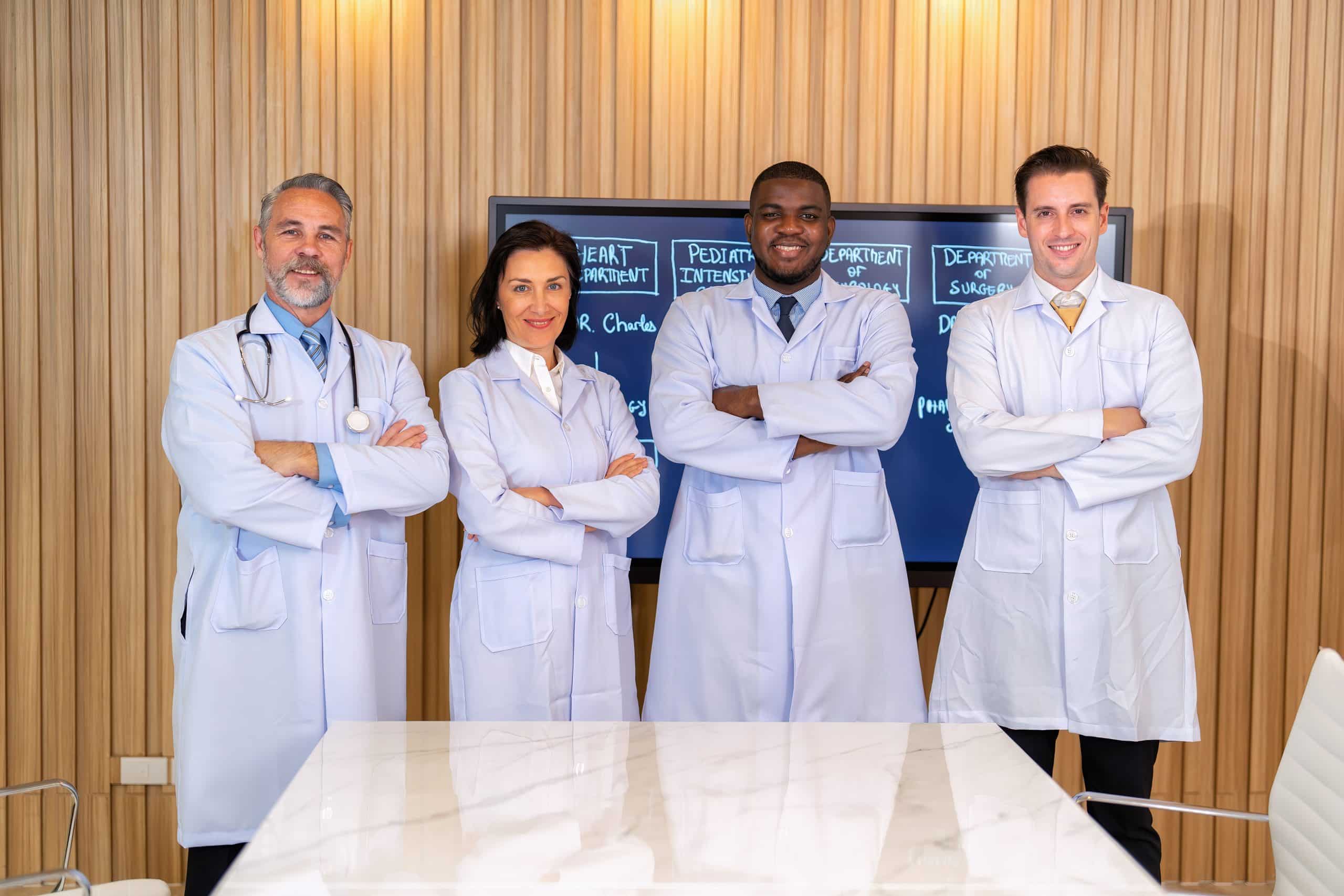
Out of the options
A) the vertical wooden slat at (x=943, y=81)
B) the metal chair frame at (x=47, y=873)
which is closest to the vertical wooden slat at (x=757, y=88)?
the vertical wooden slat at (x=943, y=81)

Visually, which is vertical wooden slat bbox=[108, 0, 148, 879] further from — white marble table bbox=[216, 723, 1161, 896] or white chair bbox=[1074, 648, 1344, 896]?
white chair bbox=[1074, 648, 1344, 896]

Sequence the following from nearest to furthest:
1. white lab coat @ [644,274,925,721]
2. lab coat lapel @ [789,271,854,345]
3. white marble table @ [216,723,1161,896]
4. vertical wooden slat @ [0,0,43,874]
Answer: white marble table @ [216,723,1161,896]
white lab coat @ [644,274,925,721]
lab coat lapel @ [789,271,854,345]
vertical wooden slat @ [0,0,43,874]

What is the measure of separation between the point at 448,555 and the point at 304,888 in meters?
2.38

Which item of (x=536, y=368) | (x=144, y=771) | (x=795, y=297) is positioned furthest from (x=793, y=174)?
(x=144, y=771)

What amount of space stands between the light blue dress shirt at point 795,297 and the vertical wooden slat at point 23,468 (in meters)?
2.36

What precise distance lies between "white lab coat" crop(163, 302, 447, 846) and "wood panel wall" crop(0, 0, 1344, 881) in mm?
953

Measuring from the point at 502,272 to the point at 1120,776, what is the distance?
6.91ft

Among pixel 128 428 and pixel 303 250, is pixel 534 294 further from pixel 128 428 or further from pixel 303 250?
pixel 128 428

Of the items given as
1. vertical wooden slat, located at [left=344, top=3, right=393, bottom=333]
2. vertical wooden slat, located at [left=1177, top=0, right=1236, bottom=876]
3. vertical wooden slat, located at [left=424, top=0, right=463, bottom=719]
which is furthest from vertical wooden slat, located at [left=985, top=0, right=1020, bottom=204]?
vertical wooden slat, located at [left=344, top=3, right=393, bottom=333]

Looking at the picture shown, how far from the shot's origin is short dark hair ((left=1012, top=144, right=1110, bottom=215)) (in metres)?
2.78

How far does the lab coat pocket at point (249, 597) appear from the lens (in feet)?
8.25

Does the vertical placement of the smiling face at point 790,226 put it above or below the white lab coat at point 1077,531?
above

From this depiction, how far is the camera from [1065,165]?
278 centimetres

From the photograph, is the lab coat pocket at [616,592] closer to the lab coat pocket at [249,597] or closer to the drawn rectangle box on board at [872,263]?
the lab coat pocket at [249,597]
